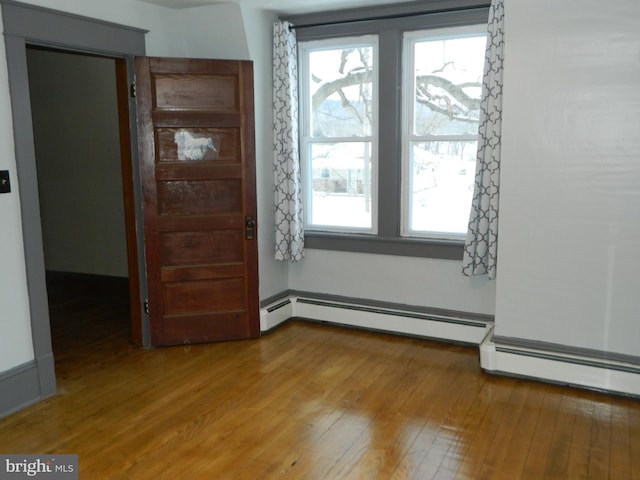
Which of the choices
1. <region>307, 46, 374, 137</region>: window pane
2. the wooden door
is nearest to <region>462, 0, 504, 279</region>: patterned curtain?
<region>307, 46, 374, 137</region>: window pane

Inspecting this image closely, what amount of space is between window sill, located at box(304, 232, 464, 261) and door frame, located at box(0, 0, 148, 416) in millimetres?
2177

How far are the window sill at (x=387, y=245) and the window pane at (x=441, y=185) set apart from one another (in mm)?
125

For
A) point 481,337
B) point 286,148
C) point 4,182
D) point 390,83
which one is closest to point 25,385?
point 4,182

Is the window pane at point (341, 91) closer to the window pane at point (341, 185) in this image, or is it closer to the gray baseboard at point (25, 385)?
the window pane at point (341, 185)

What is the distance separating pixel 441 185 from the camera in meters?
4.41

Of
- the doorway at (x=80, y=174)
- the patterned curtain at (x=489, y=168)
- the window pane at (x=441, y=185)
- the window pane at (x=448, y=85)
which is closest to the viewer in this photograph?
the patterned curtain at (x=489, y=168)

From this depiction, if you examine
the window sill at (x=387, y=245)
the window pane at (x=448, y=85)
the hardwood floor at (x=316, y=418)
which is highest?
the window pane at (x=448, y=85)

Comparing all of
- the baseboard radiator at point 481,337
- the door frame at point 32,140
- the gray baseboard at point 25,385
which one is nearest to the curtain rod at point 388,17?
the door frame at point 32,140

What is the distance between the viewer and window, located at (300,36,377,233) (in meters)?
4.58

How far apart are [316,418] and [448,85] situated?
2.58m

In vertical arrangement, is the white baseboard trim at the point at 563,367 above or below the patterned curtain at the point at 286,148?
below

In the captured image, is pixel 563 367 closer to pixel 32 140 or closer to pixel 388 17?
pixel 388 17

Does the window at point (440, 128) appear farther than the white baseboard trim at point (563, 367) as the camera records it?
Yes

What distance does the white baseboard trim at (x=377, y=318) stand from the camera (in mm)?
4328
